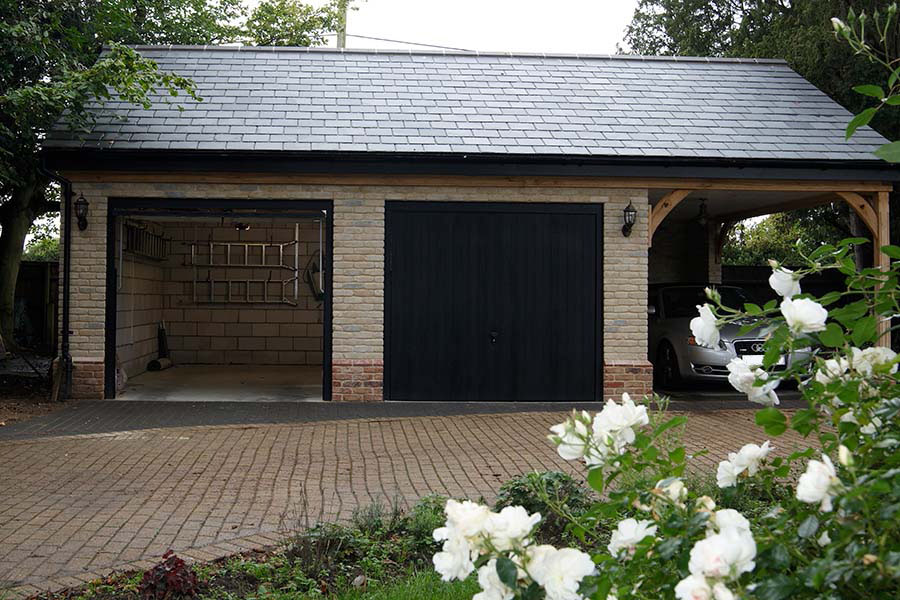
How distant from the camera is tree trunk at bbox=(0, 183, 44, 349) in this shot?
18703mm

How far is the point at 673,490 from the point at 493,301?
10.0m

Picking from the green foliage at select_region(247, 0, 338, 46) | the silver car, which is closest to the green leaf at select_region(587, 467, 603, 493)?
the silver car

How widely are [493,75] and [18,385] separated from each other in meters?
8.56

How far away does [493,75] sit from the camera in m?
14.4

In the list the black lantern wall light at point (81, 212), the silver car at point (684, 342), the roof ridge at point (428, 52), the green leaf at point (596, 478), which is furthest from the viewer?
the roof ridge at point (428, 52)

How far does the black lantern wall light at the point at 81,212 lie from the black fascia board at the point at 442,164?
0.41m

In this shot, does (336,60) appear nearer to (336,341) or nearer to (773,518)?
(336,341)

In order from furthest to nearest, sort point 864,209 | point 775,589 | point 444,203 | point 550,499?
point 864,209
point 444,203
point 550,499
point 775,589

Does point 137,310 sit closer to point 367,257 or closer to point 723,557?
point 367,257

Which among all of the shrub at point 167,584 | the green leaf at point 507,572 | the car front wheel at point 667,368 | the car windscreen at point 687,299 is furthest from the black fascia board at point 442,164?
the green leaf at point 507,572

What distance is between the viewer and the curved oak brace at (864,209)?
40.4 feet

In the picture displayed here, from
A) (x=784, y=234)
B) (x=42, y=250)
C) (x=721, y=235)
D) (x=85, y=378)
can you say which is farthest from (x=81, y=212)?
(x=42, y=250)

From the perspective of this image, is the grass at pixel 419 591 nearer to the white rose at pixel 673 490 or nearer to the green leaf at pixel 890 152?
the white rose at pixel 673 490

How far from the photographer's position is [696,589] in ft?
5.21
